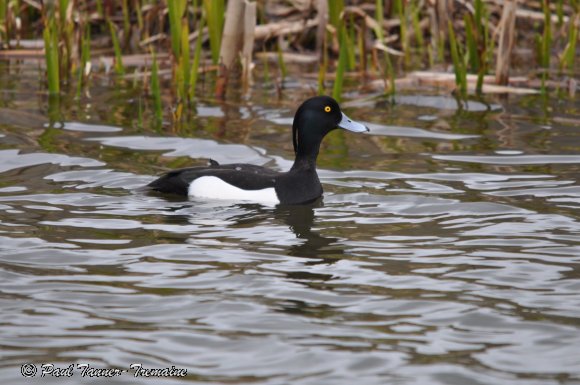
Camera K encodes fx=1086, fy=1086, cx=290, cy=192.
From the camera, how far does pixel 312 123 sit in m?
8.98

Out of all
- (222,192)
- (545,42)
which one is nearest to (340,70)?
(222,192)

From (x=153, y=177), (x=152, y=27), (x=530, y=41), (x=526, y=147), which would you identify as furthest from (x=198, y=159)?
(x=530, y=41)

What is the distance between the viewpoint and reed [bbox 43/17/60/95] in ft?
34.8

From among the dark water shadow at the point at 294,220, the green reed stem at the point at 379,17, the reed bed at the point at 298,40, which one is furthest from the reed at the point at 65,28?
the green reed stem at the point at 379,17

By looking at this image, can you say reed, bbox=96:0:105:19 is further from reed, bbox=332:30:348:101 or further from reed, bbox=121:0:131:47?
reed, bbox=332:30:348:101

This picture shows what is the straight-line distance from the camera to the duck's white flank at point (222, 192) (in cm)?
840

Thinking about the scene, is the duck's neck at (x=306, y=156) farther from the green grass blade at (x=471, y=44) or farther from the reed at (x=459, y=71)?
the green grass blade at (x=471, y=44)

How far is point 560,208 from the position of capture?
791 cm

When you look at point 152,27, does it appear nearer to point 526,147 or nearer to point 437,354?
point 526,147

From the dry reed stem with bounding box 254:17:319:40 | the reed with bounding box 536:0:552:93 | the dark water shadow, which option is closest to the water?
the dark water shadow

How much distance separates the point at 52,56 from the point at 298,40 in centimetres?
412

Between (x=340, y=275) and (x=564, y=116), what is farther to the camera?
(x=564, y=116)

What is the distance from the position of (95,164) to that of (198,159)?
3.26 ft

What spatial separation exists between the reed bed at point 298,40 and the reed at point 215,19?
13 millimetres
